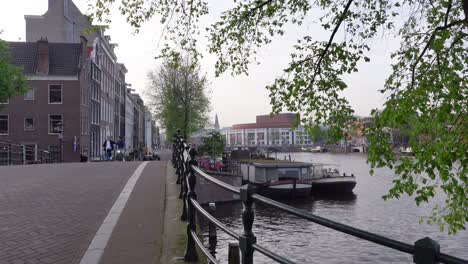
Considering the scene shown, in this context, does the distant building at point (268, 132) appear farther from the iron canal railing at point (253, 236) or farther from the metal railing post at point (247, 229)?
the metal railing post at point (247, 229)

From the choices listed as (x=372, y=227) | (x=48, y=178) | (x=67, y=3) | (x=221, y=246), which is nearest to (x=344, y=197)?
(x=372, y=227)

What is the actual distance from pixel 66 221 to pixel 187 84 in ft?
147

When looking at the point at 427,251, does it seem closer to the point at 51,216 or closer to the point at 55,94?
the point at 51,216

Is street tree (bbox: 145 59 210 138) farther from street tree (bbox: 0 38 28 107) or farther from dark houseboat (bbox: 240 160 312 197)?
street tree (bbox: 0 38 28 107)

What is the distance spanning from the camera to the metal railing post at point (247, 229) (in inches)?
110

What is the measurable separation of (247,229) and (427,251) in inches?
58.2

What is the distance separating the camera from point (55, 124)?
38375 millimetres

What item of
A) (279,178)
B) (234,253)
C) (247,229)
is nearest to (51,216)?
(234,253)

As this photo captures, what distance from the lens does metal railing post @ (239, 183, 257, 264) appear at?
2.79 m

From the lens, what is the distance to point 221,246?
17.8 metres

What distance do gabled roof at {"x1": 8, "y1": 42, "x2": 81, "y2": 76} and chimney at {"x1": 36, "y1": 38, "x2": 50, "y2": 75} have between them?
392 millimetres

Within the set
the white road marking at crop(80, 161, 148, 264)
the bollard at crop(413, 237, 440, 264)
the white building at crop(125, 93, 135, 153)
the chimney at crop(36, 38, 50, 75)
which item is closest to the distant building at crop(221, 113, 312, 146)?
the white building at crop(125, 93, 135, 153)

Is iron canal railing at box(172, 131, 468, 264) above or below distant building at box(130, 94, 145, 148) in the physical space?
below

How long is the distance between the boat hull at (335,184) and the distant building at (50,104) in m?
20.2
